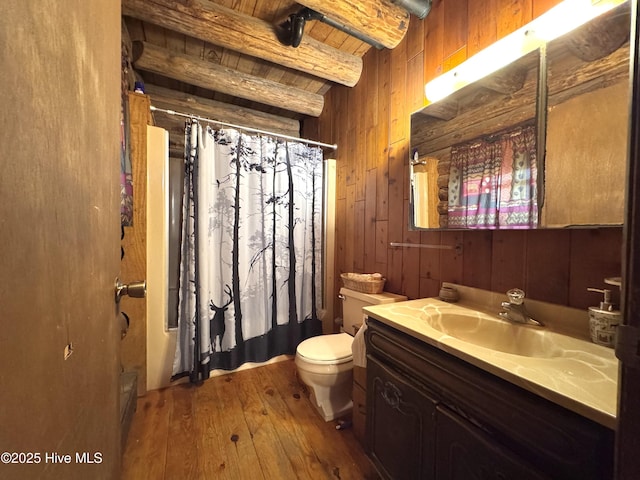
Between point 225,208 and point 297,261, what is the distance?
73 centimetres

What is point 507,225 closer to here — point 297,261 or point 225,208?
point 297,261

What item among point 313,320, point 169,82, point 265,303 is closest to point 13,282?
point 265,303

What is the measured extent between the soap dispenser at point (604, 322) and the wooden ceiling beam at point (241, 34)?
1968 millimetres

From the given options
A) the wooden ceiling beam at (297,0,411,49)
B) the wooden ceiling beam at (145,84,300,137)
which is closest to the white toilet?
the wooden ceiling beam at (297,0,411,49)

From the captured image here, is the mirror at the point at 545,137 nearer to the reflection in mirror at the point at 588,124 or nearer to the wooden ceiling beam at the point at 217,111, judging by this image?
the reflection in mirror at the point at 588,124

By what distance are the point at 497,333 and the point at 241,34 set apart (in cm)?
215

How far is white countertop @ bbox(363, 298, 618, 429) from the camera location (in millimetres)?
506

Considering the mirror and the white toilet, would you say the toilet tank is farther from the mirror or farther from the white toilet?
the mirror

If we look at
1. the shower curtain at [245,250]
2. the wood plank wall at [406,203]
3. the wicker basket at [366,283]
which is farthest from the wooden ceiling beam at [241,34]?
the wicker basket at [366,283]

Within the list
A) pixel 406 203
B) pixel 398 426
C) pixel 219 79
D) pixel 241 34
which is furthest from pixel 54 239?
pixel 219 79

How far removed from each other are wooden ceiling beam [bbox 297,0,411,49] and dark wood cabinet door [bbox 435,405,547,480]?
1.91 meters

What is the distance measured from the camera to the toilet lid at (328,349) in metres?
1.45

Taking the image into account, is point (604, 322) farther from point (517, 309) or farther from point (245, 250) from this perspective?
point (245, 250)

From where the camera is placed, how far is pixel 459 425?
0.73m
